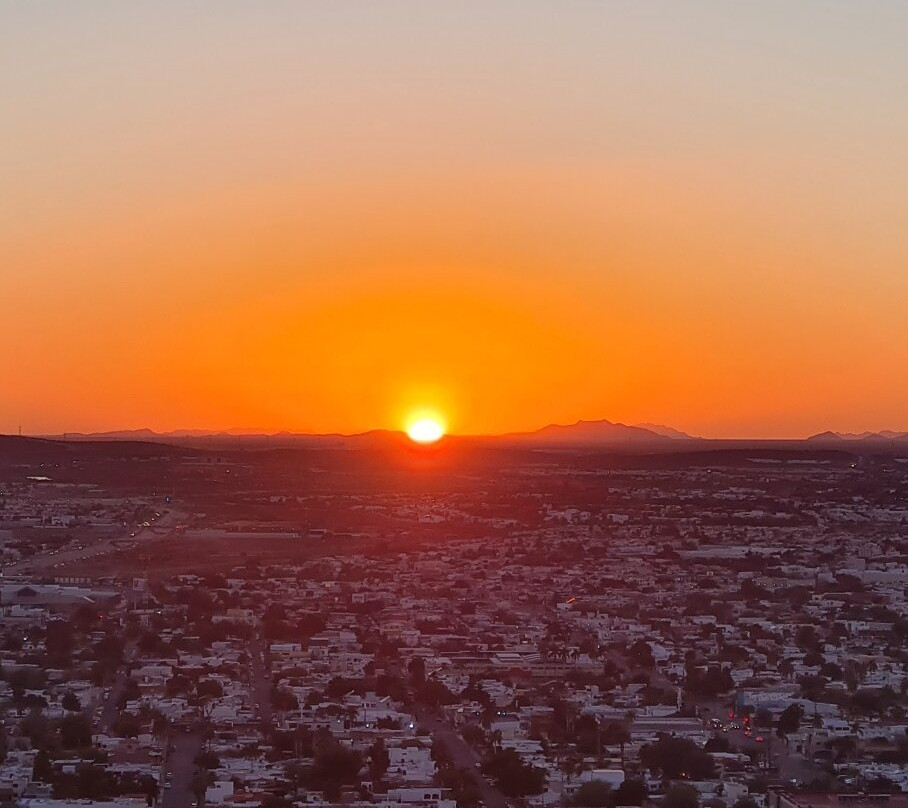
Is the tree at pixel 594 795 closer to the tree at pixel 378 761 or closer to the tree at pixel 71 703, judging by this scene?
the tree at pixel 378 761

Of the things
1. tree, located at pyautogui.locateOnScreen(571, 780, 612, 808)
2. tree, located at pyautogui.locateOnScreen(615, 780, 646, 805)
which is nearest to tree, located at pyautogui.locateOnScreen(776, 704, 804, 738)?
tree, located at pyautogui.locateOnScreen(615, 780, 646, 805)

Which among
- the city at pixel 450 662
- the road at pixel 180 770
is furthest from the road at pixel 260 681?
the road at pixel 180 770

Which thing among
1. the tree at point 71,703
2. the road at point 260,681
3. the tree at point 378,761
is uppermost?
the tree at point 71,703

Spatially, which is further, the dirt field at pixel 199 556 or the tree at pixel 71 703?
the dirt field at pixel 199 556

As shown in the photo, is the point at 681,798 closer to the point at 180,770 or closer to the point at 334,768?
the point at 334,768

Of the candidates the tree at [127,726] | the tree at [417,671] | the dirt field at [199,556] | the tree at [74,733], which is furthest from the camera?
the dirt field at [199,556]

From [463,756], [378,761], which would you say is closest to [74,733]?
[378,761]

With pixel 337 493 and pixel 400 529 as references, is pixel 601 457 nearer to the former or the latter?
pixel 337 493
